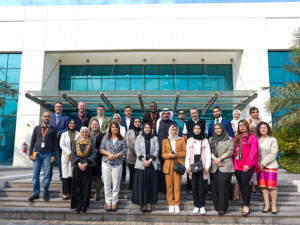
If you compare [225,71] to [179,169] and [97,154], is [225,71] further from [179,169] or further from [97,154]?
[97,154]

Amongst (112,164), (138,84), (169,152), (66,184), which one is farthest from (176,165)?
(138,84)

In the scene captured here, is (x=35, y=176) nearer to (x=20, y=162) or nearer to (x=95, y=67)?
(x=20, y=162)

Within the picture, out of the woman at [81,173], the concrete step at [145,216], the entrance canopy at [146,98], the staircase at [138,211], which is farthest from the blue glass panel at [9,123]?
the woman at [81,173]

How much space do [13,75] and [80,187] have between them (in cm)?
1255

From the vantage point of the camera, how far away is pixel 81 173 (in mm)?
5133

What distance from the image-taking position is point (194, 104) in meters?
13.9

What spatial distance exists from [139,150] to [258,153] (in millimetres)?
2729

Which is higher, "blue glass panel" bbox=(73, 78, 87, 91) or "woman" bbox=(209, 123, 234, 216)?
"blue glass panel" bbox=(73, 78, 87, 91)

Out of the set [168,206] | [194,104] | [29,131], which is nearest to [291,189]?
[168,206]

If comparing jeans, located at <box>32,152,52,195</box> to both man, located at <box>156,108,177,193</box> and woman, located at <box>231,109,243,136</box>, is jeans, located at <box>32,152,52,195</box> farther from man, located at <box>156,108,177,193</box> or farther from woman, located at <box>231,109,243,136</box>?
woman, located at <box>231,109,243,136</box>

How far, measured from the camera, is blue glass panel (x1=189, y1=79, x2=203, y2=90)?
15.6 meters

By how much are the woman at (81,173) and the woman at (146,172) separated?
1042 millimetres

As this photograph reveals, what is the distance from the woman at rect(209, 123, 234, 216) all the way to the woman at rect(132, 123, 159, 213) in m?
1.31

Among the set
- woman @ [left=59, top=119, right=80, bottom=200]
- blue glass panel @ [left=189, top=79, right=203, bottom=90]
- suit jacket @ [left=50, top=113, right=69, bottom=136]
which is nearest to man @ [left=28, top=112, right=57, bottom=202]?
woman @ [left=59, top=119, right=80, bottom=200]
